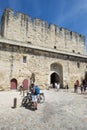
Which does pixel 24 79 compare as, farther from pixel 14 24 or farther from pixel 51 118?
pixel 51 118

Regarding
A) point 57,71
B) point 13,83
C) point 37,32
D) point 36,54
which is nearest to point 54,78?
point 57,71

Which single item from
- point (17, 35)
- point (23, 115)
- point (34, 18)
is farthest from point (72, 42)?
point (23, 115)

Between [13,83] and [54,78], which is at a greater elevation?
[54,78]

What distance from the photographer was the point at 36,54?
20469 millimetres

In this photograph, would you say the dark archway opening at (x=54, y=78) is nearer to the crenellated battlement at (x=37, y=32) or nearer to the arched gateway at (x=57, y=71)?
the arched gateway at (x=57, y=71)

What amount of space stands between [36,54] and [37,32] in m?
6.42

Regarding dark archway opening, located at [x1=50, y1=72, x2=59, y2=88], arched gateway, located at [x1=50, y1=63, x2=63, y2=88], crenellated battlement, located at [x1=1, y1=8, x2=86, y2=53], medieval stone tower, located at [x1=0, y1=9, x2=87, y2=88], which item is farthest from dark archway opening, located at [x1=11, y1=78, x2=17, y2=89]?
crenellated battlement, located at [x1=1, y1=8, x2=86, y2=53]

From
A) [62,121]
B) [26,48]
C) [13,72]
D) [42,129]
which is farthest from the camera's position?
[26,48]

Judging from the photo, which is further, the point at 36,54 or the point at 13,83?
the point at 36,54

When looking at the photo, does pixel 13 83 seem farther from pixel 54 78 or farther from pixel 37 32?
pixel 37 32

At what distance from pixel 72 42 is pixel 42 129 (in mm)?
24949

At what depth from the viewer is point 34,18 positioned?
84.3 feet

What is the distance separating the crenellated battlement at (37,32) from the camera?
75.8ft

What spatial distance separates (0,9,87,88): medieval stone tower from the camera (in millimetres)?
18562
